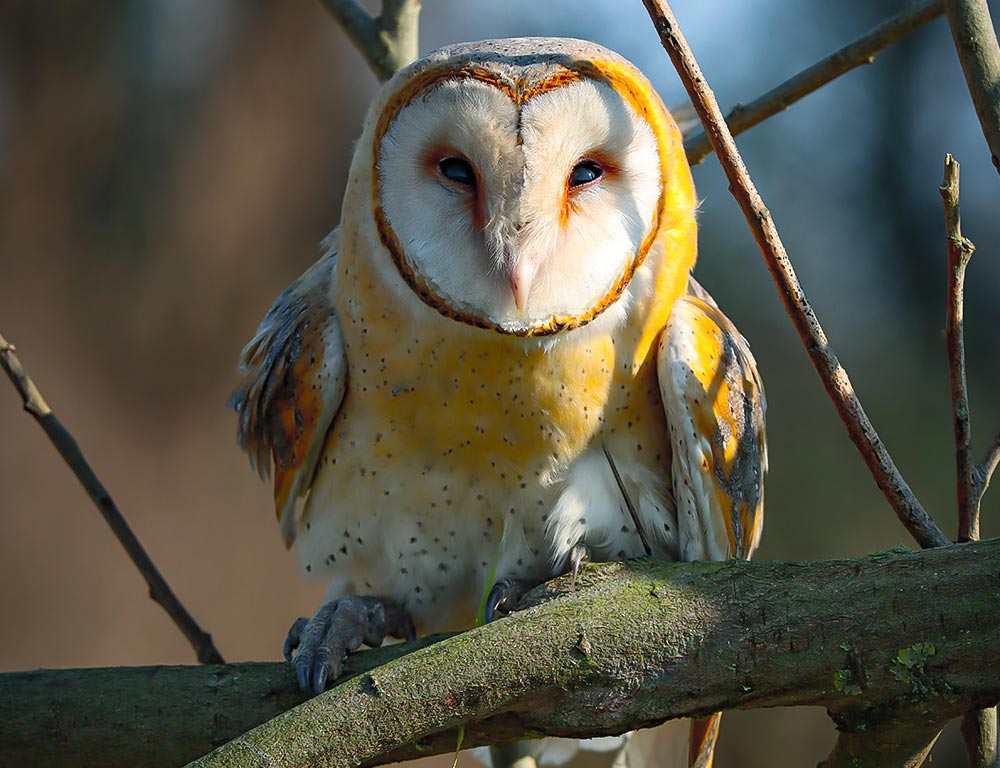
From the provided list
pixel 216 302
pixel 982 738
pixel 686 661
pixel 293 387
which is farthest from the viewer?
pixel 216 302

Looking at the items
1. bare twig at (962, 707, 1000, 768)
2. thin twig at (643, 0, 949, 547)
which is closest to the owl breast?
thin twig at (643, 0, 949, 547)

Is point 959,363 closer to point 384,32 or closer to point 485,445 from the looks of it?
point 485,445

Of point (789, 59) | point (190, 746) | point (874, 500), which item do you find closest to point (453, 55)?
point (190, 746)

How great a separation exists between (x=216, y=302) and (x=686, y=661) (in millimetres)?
3852

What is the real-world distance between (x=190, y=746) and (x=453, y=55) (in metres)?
1.03

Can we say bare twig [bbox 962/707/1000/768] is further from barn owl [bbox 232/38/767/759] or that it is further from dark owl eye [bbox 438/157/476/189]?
dark owl eye [bbox 438/157/476/189]

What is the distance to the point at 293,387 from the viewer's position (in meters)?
1.89

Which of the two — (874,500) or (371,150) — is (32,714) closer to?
(371,150)

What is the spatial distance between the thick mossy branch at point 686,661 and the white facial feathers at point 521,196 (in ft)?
1.60

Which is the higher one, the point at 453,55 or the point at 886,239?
the point at 886,239

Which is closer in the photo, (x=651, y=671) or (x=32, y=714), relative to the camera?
(x=651, y=671)

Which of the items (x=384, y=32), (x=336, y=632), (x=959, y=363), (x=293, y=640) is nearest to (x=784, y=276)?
(x=959, y=363)

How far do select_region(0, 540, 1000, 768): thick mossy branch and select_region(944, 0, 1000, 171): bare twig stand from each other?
572 millimetres

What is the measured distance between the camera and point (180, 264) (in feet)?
15.2
